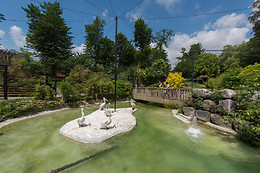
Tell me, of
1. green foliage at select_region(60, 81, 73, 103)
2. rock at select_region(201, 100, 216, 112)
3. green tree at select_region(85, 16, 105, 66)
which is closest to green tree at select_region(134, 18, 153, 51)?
green tree at select_region(85, 16, 105, 66)

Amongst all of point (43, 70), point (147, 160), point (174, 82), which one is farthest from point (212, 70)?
point (43, 70)

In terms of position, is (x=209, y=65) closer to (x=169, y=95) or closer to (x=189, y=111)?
(x=169, y=95)

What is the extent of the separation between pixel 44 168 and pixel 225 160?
5.13 m

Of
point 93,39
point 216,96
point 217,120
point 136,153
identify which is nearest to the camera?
point 136,153

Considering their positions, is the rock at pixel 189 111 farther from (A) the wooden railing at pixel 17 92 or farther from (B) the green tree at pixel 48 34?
(B) the green tree at pixel 48 34

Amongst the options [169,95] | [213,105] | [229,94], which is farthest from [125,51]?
[229,94]

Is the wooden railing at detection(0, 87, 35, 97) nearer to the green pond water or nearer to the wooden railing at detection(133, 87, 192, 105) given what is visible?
the green pond water

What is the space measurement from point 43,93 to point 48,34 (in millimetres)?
12993

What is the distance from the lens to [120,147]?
3814 millimetres

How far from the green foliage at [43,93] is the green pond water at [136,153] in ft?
13.6

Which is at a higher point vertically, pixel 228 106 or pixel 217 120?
pixel 228 106

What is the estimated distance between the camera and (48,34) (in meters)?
16.7

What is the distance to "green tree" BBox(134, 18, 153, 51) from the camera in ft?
80.6

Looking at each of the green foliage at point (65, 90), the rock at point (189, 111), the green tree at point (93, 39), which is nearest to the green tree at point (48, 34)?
the green tree at point (93, 39)
